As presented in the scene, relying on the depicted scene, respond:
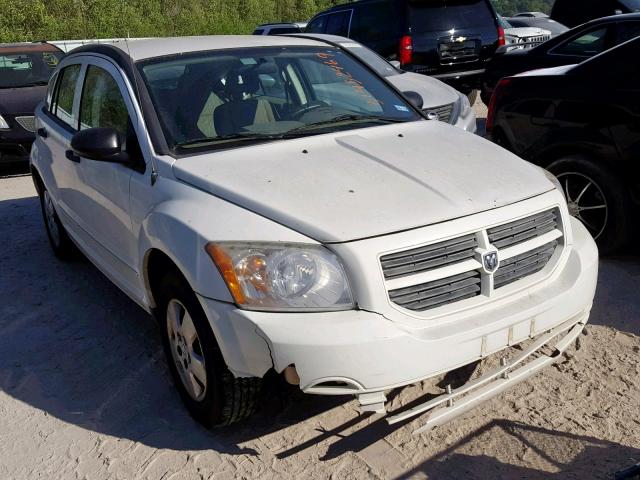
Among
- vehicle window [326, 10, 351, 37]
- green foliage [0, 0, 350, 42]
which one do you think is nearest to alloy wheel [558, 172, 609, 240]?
vehicle window [326, 10, 351, 37]

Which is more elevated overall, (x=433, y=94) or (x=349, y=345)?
(x=349, y=345)

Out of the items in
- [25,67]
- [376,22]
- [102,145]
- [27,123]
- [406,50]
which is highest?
[102,145]

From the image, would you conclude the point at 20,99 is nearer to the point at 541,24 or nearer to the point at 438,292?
the point at 438,292

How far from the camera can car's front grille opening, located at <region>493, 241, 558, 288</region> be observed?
3059mm

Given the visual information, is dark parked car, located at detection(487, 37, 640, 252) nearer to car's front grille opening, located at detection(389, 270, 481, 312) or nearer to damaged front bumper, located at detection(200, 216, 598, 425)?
damaged front bumper, located at detection(200, 216, 598, 425)

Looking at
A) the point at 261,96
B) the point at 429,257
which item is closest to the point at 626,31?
the point at 261,96

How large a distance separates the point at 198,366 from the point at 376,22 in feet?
29.8

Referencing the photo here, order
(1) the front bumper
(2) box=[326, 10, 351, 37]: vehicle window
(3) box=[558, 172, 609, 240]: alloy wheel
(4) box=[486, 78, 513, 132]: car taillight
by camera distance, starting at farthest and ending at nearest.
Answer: (2) box=[326, 10, 351, 37]: vehicle window → (4) box=[486, 78, 513, 132]: car taillight → (3) box=[558, 172, 609, 240]: alloy wheel → (1) the front bumper

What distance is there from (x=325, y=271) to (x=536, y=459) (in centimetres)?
118

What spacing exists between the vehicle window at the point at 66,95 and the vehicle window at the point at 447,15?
22.0 feet

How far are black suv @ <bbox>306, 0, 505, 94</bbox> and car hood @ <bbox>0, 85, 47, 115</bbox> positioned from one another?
4.92 m

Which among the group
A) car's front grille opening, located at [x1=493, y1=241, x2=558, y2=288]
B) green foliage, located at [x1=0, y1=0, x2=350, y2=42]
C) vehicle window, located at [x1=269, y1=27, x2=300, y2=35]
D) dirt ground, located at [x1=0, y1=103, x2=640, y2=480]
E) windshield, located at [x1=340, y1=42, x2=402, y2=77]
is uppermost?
car's front grille opening, located at [x1=493, y1=241, x2=558, y2=288]

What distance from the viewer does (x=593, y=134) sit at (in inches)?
197

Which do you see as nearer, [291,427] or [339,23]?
[291,427]
